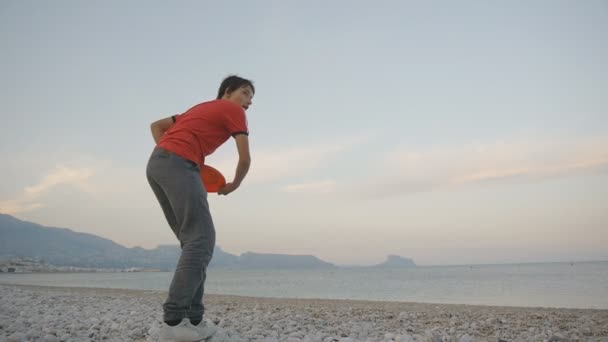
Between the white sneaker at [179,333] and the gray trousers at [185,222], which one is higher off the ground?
the gray trousers at [185,222]

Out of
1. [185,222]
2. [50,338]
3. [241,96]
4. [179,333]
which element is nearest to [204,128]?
[241,96]

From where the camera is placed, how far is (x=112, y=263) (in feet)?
553

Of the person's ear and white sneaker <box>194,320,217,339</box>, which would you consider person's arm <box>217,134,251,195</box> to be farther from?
white sneaker <box>194,320,217,339</box>

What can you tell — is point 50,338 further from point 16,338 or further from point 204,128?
point 204,128

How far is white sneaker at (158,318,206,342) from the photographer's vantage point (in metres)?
2.78

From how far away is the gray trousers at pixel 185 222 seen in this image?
2.74 m

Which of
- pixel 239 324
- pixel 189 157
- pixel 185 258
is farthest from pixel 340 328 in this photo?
pixel 189 157

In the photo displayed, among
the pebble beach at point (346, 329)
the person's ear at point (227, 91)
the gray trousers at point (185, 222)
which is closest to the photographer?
the gray trousers at point (185, 222)

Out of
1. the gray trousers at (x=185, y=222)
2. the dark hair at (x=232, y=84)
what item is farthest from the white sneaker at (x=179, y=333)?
the dark hair at (x=232, y=84)

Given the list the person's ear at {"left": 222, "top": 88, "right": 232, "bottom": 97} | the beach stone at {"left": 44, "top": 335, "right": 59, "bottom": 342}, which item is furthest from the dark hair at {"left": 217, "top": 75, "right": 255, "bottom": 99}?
the beach stone at {"left": 44, "top": 335, "right": 59, "bottom": 342}

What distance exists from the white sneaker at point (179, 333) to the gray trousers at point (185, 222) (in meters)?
0.08

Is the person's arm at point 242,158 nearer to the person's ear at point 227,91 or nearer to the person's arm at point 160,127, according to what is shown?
the person's ear at point 227,91

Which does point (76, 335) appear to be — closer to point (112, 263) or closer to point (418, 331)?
point (418, 331)

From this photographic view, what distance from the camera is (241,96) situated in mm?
3324
